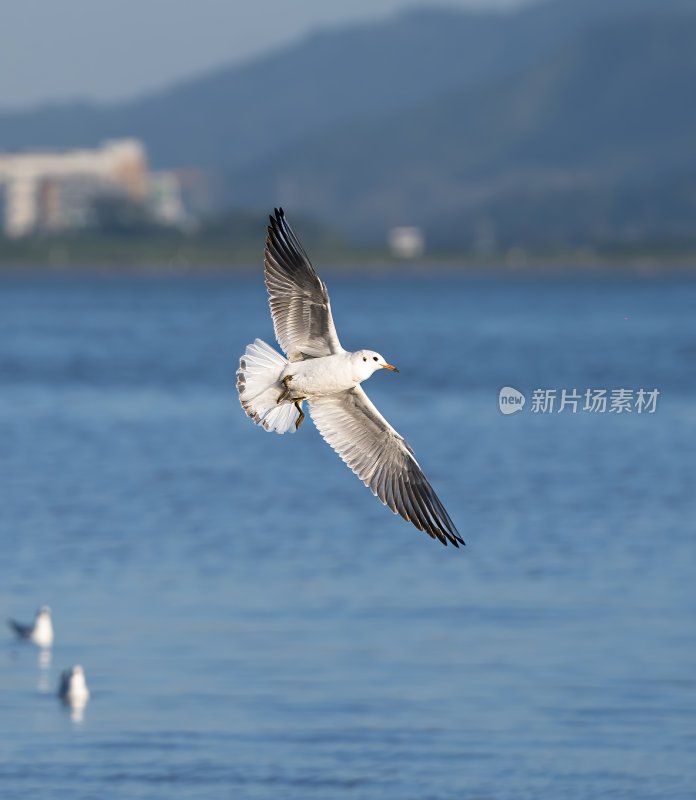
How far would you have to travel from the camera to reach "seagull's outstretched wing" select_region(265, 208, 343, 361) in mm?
11438

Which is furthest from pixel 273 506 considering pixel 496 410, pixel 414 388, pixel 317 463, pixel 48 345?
pixel 48 345

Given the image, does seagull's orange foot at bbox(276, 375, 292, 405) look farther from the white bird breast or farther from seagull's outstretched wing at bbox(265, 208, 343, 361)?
seagull's outstretched wing at bbox(265, 208, 343, 361)

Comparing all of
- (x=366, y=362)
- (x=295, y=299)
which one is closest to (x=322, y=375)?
(x=366, y=362)

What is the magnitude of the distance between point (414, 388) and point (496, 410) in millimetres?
8190

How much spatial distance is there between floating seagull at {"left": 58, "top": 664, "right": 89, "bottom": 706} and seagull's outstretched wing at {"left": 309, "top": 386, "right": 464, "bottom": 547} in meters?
6.62

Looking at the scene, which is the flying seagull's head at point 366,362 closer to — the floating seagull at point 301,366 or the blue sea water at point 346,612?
the floating seagull at point 301,366

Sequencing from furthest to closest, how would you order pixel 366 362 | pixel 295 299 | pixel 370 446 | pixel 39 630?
pixel 39 630
pixel 370 446
pixel 295 299
pixel 366 362

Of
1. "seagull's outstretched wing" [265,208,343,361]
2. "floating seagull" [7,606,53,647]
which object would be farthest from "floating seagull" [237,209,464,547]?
"floating seagull" [7,606,53,647]

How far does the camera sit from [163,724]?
18.0 metres

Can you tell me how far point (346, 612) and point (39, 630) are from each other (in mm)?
3305

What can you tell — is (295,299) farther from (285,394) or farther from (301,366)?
(285,394)

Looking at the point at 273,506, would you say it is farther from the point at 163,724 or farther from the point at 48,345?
the point at 48,345

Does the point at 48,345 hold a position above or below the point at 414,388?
above

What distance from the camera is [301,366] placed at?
11430mm
